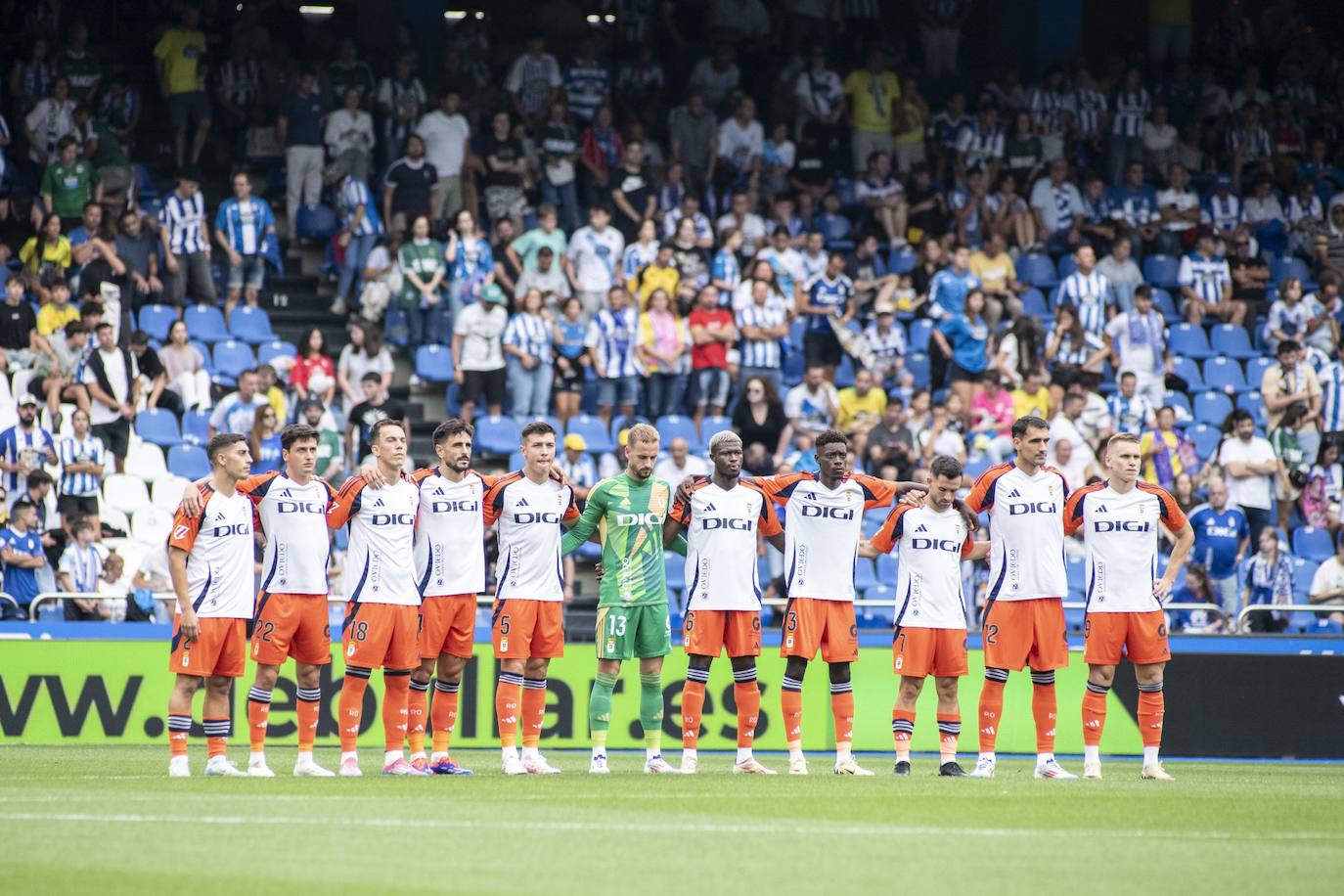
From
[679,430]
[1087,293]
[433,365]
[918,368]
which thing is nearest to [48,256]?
[433,365]

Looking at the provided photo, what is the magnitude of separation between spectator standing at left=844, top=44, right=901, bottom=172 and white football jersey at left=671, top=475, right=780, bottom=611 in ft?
49.4

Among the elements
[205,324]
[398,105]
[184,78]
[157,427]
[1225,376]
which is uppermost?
[184,78]

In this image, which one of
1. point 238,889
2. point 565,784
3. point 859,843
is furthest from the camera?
Result: point 565,784

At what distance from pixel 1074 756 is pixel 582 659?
16.6ft

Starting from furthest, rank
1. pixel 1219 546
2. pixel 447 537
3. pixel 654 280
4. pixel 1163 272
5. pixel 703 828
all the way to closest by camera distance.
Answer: pixel 1163 272, pixel 654 280, pixel 1219 546, pixel 447 537, pixel 703 828

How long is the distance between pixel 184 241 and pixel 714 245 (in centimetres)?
773

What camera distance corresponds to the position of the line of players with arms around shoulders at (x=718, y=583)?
13.8 m

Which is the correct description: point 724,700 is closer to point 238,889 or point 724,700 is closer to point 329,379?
point 329,379

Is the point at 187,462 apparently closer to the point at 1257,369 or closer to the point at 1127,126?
the point at 1257,369

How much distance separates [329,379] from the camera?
2305cm

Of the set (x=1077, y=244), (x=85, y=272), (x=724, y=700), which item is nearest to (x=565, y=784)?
(x=724, y=700)

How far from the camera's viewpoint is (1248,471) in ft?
77.7

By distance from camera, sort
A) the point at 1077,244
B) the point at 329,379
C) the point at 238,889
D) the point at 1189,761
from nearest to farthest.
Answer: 1. the point at 238,889
2. the point at 1189,761
3. the point at 329,379
4. the point at 1077,244

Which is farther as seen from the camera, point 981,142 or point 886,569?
point 981,142
